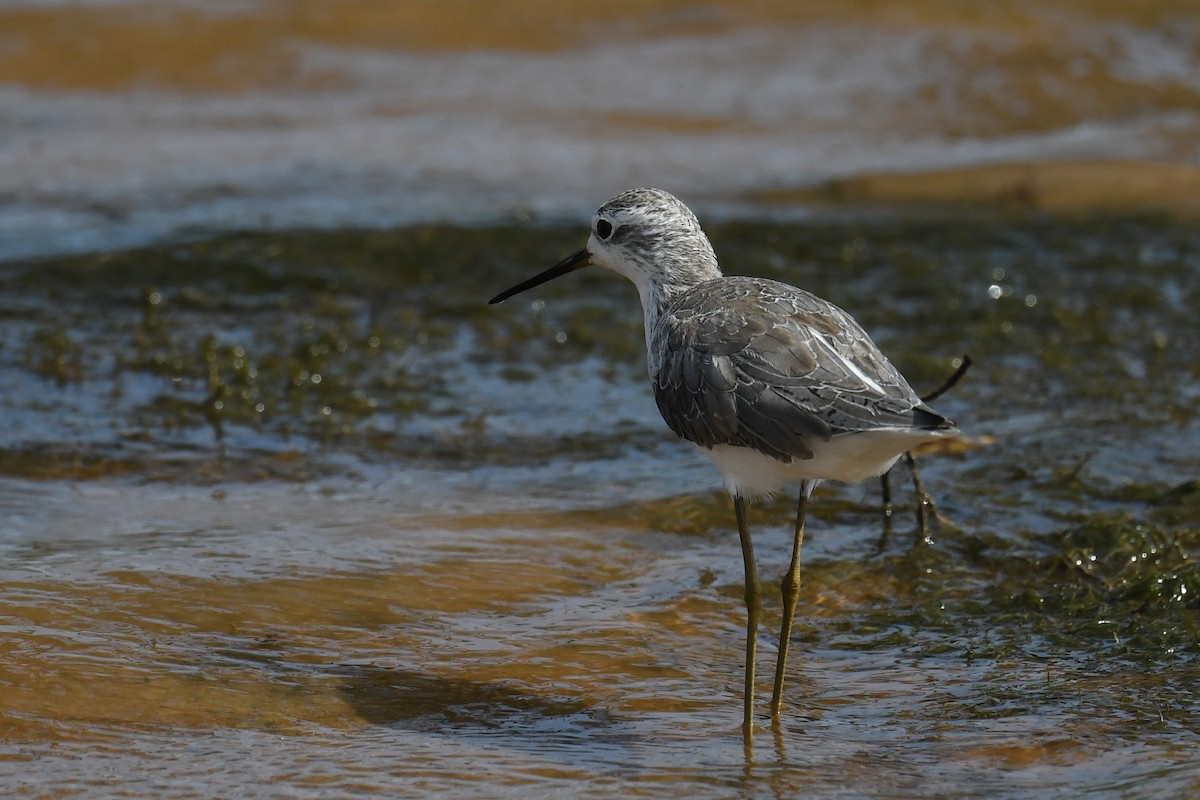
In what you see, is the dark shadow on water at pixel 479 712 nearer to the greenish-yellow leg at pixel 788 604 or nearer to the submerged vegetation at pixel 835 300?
the greenish-yellow leg at pixel 788 604

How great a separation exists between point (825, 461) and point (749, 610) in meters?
0.75

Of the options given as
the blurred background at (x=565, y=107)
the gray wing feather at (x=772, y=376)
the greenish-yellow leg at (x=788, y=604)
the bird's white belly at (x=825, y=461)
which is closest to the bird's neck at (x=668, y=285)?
the gray wing feather at (x=772, y=376)

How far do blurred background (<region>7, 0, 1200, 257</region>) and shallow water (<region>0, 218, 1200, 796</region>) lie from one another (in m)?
1.62

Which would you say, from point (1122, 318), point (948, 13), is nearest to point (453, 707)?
point (1122, 318)

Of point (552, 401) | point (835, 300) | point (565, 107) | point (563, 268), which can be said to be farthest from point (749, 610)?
point (565, 107)

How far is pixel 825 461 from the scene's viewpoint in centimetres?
489

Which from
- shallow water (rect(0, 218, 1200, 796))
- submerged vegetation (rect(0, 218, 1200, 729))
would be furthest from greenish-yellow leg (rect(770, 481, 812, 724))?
submerged vegetation (rect(0, 218, 1200, 729))

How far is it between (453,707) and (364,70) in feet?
36.8

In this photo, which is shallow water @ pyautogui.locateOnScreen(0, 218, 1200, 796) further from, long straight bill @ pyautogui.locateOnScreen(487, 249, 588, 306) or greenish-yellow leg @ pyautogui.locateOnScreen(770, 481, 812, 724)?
long straight bill @ pyautogui.locateOnScreen(487, 249, 588, 306)

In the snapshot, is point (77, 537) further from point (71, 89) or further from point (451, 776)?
point (71, 89)

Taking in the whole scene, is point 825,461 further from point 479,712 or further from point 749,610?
point 479,712

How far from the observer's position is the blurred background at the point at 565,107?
40.9 feet

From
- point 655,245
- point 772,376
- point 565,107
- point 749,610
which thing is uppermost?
point 565,107

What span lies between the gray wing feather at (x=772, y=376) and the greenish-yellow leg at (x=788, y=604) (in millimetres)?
422
